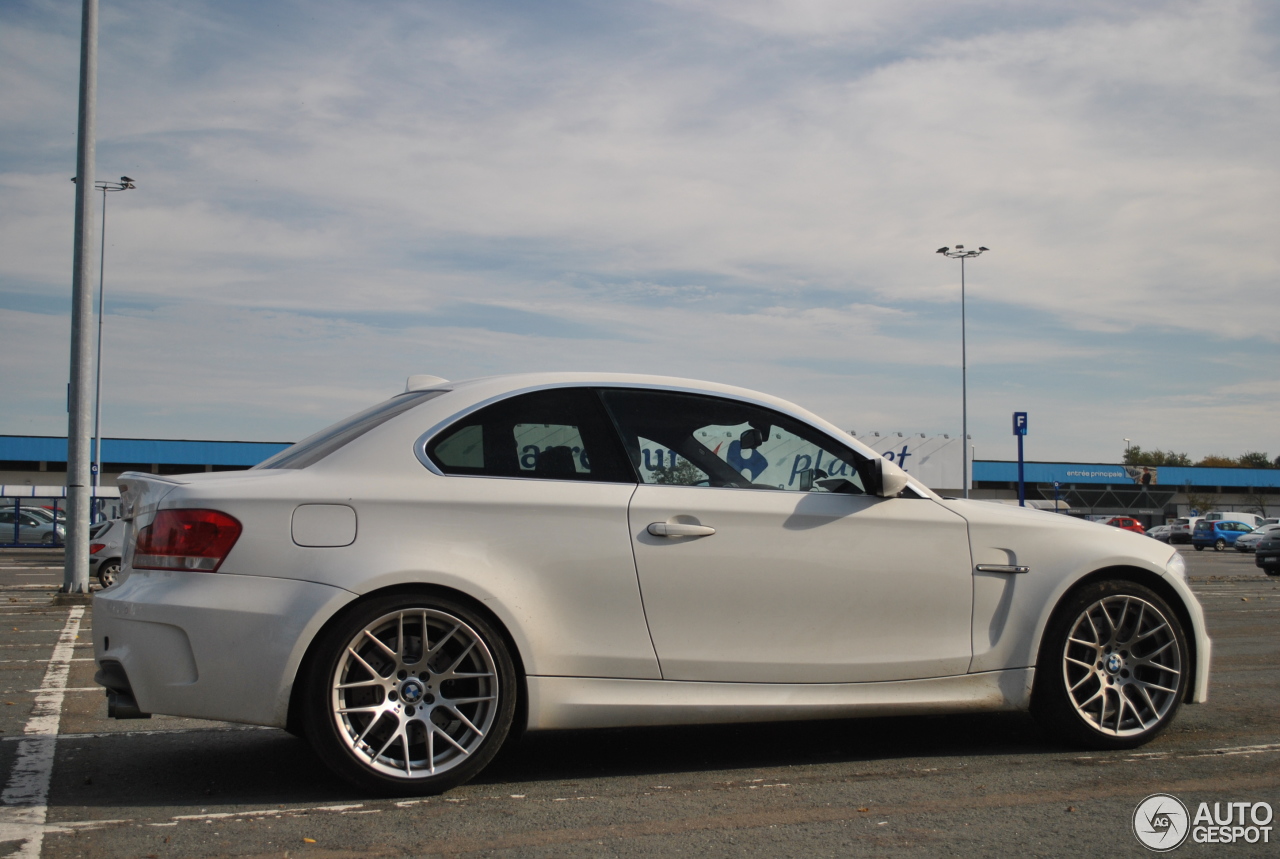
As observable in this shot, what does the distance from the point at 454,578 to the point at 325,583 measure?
1.48 feet

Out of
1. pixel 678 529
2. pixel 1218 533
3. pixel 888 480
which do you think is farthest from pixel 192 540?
pixel 1218 533

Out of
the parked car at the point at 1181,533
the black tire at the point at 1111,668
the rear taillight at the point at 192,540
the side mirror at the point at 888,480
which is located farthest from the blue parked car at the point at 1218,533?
the rear taillight at the point at 192,540

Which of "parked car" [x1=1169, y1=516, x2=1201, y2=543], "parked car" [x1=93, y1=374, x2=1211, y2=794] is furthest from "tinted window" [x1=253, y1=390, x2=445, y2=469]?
"parked car" [x1=1169, y1=516, x2=1201, y2=543]

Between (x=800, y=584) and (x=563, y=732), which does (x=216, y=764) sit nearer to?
(x=563, y=732)

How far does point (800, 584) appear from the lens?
448cm

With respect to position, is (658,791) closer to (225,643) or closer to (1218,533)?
(225,643)

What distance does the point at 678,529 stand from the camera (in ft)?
14.3

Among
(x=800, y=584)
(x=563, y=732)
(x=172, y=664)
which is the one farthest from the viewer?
(x=563, y=732)

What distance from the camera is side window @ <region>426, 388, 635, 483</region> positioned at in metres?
4.39

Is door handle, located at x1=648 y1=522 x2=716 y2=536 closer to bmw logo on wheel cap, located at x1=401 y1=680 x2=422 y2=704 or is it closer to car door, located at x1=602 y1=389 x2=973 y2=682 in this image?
car door, located at x1=602 y1=389 x2=973 y2=682

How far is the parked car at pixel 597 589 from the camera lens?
398cm

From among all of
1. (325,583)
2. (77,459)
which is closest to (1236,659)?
(325,583)

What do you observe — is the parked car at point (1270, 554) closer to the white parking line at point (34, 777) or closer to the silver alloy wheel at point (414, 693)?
the white parking line at point (34, 777)

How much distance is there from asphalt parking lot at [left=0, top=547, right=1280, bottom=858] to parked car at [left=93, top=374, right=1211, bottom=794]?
0.84 feet
